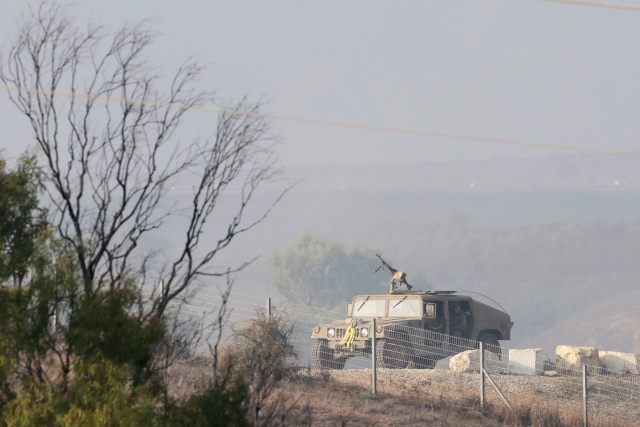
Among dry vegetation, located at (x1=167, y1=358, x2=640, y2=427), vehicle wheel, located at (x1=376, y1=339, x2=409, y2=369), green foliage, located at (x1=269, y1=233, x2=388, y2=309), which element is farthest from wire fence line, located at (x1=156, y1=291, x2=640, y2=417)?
green foliage, located at (x1=269, y1=233, x2=388, y2=309)

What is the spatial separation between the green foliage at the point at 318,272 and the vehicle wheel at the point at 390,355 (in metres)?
85.2

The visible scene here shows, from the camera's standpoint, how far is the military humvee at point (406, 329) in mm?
19344

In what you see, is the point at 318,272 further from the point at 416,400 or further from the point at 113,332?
the point at 113,332

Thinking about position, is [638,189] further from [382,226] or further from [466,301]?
[466,301]

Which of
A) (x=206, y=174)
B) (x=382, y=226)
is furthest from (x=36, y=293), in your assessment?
(x=382, y=226)

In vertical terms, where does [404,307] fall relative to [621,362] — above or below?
above

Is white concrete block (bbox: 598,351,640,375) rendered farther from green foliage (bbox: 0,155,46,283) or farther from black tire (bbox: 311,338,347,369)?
green foliage (bbox: 0,155,46,283)

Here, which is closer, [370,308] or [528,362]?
[528,362]

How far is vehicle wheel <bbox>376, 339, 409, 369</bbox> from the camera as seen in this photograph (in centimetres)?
1897

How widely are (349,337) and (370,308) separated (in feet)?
6.18

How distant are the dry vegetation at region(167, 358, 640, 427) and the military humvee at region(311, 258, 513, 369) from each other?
1778mm

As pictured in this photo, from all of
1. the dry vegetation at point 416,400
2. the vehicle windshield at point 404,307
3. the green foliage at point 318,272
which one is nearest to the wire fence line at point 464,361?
the dry vegetation at point 416,400

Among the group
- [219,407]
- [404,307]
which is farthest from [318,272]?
[219,407]

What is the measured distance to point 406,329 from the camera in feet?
64.6
